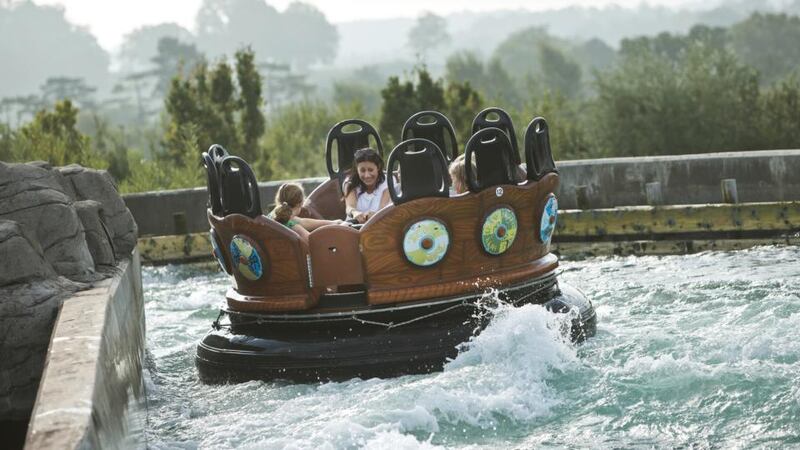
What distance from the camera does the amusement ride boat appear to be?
6453 mm

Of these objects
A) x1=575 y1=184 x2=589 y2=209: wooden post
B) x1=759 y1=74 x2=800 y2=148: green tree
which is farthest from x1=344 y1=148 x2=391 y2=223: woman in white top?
x1=759 y1=74 x2=800 y2=148: green tree

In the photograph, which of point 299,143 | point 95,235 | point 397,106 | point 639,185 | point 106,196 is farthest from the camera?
point 299,143

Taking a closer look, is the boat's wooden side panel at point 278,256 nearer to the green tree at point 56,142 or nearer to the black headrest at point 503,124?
the black headrest at point 503,124

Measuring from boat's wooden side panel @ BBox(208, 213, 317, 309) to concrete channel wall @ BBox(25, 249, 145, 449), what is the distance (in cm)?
76

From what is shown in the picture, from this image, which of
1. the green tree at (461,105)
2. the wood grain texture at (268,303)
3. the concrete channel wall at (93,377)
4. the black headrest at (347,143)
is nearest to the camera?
the concrete channel wall at (93,377)

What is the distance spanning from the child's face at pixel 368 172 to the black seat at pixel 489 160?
3.24ft

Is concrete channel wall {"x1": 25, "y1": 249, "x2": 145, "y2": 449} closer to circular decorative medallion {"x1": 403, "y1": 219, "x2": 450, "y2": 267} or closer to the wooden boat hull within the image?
the wooden boat hull

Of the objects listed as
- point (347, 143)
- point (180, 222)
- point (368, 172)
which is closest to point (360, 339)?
point (368, 172)

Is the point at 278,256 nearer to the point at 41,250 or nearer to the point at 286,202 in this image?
the point at 286,202

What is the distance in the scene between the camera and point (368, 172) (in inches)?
293

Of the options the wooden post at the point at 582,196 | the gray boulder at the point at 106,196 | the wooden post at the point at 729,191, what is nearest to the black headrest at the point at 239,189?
the gray boulder at the point at 106,196

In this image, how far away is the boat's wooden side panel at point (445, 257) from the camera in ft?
21.2

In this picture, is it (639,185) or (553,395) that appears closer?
(553,395)

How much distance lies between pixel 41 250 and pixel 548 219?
9.37 feet
